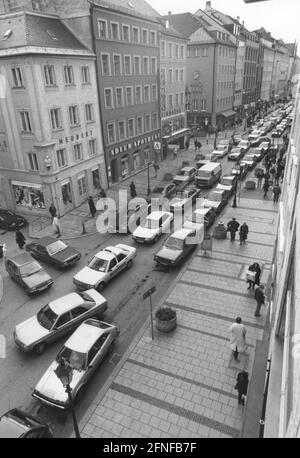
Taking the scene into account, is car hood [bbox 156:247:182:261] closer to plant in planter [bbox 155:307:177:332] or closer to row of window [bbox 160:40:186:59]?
plant in planter [bbox 155:307:177:332]

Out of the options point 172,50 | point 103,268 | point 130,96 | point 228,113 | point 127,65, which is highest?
point 172,50

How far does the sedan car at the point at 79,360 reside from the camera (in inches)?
384

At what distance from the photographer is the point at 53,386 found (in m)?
9.98

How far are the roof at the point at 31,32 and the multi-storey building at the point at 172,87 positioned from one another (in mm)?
18130

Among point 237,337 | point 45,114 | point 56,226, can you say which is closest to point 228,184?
point 56,226

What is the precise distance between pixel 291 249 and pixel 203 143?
47033mm

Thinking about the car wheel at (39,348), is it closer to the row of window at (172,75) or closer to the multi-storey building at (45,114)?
the multi-storey building at (45,114)

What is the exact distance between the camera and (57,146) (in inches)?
949

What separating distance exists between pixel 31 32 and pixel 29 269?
16325mm

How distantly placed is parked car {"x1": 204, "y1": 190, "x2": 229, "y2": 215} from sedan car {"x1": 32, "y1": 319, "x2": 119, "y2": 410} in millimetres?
14450

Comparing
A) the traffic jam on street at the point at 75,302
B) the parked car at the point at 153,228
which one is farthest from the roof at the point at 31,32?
the parked car at the point at 153,228

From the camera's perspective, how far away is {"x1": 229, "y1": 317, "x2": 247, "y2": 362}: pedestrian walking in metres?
10.9

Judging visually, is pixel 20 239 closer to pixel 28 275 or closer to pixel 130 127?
pixel 28 275
